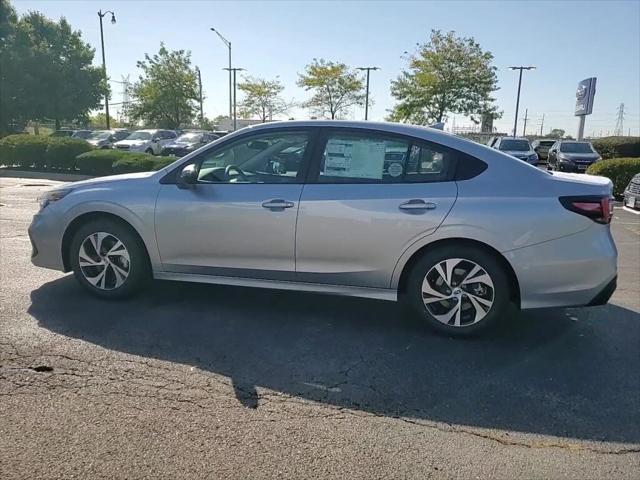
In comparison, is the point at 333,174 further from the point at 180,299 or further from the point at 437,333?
the point at 180,299

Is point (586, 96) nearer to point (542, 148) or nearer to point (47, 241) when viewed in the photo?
point (542, 148)

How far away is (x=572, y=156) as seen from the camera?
22.0 metres

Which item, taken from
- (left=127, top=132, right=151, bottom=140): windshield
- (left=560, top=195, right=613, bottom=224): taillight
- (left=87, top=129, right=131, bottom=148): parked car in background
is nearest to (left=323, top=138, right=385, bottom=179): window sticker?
(left=560, top=195, right=613, bottom=224): taillight

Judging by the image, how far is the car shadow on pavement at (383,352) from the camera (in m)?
3.05

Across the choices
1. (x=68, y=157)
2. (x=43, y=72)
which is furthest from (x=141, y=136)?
(x=43, y=72)

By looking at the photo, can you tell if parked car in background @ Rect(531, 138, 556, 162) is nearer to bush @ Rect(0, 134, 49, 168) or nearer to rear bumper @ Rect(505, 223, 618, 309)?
bush @ Rect(0, 134, 49, 168)

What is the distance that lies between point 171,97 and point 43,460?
48.2 m

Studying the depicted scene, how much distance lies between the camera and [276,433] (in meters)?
2.73

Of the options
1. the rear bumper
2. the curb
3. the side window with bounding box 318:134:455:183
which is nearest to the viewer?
the rear bumper

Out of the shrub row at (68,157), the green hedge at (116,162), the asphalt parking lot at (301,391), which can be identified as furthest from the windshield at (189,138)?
the asphalt parking lot at (301,391)

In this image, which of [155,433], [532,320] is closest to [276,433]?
[155,433]

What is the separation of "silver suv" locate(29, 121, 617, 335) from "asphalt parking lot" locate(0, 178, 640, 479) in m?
0.36

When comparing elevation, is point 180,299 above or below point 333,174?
below

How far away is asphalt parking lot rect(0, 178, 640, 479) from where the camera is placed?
252 centimetres
